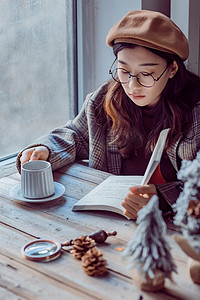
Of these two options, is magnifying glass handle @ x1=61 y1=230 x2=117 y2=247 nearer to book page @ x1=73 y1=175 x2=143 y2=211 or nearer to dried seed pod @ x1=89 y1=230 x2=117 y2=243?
dried seed pod @ x1=89 y1=230 x2=117 y2=243

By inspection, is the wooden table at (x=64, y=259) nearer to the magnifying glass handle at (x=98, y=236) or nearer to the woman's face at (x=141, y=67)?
the magnifying glass handle at (x=98, y=236)

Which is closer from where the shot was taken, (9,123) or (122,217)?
(122,217)

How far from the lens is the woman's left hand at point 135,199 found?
46.6 inches

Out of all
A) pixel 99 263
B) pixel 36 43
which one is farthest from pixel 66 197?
pixel 36 43

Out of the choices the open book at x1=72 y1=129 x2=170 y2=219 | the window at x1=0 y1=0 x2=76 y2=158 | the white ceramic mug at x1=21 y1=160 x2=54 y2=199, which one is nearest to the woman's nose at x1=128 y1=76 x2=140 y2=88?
the open book at x1=72 y1=129 x2=170 y2=219

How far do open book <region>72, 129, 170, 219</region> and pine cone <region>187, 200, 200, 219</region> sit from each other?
0.27m

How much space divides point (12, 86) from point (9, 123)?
18cm

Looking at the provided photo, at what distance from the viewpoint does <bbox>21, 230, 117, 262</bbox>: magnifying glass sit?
3.30 feet

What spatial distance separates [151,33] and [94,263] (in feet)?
2.45

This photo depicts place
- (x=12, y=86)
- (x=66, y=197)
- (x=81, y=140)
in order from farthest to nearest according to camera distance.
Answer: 1. (x=12, y=86)
2. (x=81, y=140)
3. (x=66, y=197)

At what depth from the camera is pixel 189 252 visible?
2.85 feet

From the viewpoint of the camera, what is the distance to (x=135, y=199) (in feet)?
3.92

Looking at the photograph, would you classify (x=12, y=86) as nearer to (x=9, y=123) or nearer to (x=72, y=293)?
(x=9, y=123)

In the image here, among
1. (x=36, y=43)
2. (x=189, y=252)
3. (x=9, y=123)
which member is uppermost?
(x=36, y=43)
